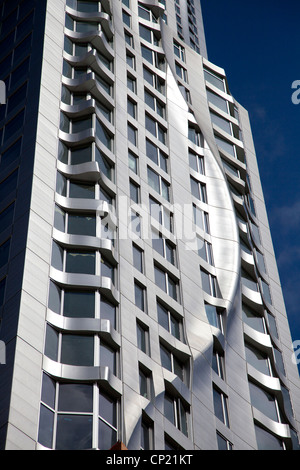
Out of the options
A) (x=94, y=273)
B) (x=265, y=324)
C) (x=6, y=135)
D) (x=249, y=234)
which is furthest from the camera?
(x=249, y=234)

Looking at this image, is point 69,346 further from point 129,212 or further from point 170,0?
point 170,0

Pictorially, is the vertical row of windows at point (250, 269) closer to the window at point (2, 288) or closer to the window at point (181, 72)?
the window at point (181, 72)

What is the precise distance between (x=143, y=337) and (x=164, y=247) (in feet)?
27.5

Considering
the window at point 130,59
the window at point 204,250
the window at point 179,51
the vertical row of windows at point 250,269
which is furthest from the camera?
the window at point 179,51

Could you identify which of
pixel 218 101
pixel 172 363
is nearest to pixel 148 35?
pixel 218 101

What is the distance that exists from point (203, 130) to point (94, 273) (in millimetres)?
24282

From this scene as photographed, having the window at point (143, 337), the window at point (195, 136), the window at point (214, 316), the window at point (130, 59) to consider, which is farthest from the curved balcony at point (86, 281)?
the window at point (130, 59)

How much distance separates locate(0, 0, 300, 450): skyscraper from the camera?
36.9m

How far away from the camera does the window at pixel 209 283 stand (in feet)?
165

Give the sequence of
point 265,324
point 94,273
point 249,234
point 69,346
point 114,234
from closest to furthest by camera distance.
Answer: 1. point 69,346
2. point 94,273
3. point 114,234
4. point 265,324
5. point 249,234

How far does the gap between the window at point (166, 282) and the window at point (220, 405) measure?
5933 millimetres

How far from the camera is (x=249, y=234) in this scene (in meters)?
61.0

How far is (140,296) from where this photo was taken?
44.5 m
